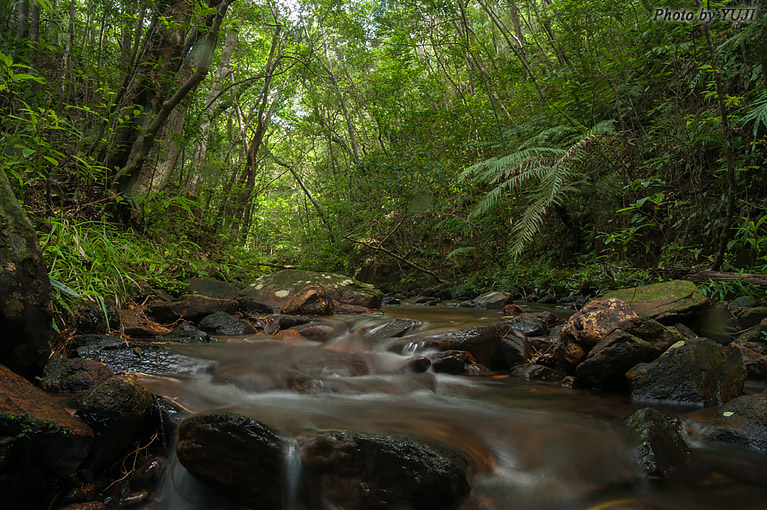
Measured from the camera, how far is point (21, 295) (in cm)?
206

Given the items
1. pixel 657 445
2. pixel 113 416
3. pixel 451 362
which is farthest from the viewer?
pixel 451 362

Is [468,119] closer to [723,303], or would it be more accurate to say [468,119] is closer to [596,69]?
[596,69]

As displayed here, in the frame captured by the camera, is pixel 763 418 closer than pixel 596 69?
Yes

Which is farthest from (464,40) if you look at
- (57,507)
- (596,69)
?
(57,507)

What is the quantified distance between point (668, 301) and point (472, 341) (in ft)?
6.10

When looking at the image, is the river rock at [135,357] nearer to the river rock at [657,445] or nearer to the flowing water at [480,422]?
the flowing water at [480,422]

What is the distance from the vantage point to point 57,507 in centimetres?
165

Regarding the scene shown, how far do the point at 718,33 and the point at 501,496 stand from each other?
641 cm

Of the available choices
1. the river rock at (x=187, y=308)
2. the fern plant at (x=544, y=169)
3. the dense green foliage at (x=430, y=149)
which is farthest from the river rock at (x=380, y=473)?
the fern plant at (x=544, y=169)

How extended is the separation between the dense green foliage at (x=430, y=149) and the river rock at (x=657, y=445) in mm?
2607

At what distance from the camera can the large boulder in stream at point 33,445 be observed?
1.50 metres

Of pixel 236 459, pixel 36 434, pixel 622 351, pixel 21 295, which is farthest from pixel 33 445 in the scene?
pixel 622 351

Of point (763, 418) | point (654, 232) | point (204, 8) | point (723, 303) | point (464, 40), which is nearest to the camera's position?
point (763, 418)

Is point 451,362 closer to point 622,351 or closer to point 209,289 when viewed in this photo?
point 622,351
